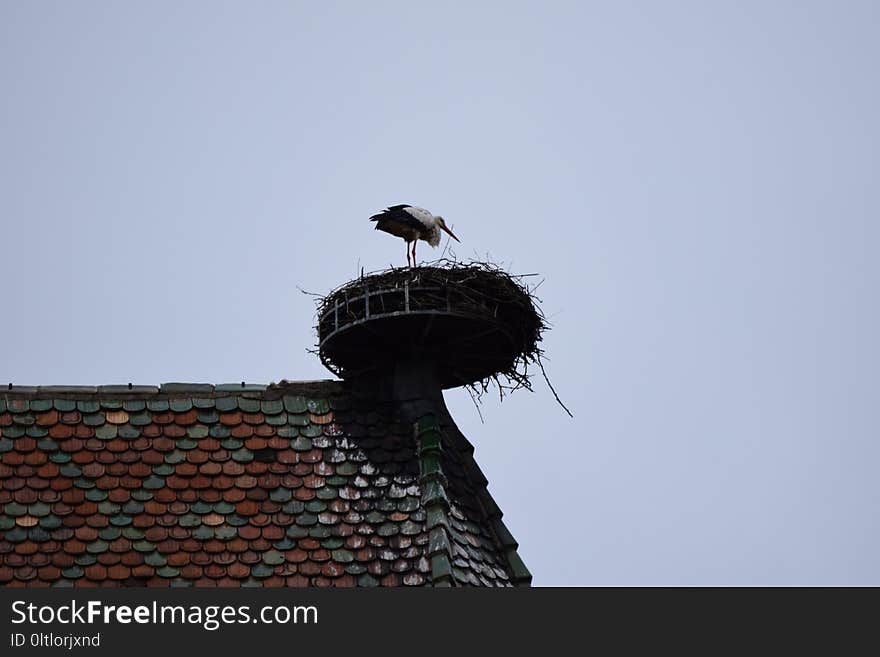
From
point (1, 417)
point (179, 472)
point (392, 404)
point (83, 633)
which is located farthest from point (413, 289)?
point (83, 633)

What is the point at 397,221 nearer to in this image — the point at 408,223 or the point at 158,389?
the point at 408,223

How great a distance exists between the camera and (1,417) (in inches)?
707

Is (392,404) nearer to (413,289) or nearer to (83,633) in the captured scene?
(413,289)

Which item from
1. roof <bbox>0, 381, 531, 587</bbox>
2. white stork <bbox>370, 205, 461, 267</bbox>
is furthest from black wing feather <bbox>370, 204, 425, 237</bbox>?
roof <bbox>0, 381, 531, 587</bbox>

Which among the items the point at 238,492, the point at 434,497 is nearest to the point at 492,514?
the point at 434,497

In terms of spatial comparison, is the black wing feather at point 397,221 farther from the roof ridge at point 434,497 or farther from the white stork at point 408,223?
the roof ridge at point 434,497

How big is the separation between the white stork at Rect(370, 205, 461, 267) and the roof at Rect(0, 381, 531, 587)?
104 inches

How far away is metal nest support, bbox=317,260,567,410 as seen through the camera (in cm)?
1853

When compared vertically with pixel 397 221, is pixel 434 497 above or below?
below

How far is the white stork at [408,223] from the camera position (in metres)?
20.9

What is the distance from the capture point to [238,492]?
17.5 m

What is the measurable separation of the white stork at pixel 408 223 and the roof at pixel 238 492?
8.65 ft

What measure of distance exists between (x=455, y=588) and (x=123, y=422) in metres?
3.62

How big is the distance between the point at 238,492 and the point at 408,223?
4.38m
